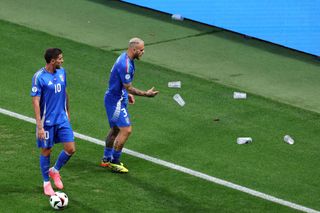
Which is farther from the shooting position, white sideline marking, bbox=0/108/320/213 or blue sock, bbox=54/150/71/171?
white sideline marking, bbox=0/108/320/213

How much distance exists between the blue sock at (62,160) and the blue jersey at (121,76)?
4.15 feet

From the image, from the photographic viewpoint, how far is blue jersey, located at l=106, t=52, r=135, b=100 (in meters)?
13.6

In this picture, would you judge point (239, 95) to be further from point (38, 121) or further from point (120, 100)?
point (38, 121)

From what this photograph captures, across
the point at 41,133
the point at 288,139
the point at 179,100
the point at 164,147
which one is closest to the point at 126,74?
the point at 41,133

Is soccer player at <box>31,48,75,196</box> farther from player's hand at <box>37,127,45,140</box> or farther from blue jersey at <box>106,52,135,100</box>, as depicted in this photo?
blue jersey at <box>106,52,135,100</box>

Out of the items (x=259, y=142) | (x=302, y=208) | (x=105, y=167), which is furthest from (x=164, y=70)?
(x=302, y=208)

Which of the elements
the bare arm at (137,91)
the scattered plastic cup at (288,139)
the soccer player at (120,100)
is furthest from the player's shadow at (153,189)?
the scattered plastic cup at (288,139)

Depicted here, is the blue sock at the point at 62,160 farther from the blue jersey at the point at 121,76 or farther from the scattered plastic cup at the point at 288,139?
the scattered plastic cup at the point at 288,139

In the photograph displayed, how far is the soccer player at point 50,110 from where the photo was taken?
12680 mm

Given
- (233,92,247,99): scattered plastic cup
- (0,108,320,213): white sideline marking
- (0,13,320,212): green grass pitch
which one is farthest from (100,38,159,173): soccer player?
(233,92,247,99): scattered plastic cup

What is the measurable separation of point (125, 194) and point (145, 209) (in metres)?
0.57

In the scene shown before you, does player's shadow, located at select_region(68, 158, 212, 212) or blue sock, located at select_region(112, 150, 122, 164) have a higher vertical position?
blue sock, located at select_region(112, 150, 122, 164)

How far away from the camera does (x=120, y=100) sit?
1386cm

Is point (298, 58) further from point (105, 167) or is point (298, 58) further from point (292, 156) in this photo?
point (105, 167)
